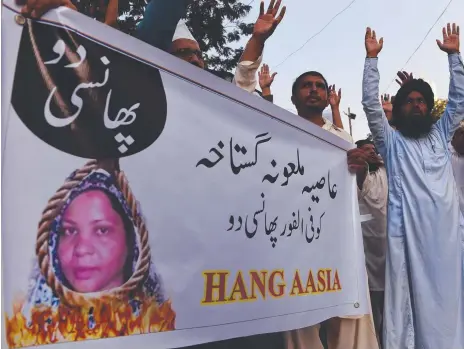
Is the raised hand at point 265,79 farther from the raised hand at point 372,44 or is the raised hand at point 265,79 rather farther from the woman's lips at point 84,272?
the woman's lips at point 84,272

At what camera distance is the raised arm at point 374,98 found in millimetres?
2848

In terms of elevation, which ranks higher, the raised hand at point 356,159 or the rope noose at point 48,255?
the raised hand at point 356,159

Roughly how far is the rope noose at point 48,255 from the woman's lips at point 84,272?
0.14 ft

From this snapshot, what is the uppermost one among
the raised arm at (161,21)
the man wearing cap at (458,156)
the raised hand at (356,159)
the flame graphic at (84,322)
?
the raised arm at (161,21)

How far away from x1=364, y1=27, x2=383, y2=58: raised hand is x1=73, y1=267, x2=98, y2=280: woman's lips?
204 cm

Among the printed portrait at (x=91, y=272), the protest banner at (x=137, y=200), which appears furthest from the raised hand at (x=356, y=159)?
the printed portrait at (x=91, y=272)

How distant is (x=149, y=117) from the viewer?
1.68m

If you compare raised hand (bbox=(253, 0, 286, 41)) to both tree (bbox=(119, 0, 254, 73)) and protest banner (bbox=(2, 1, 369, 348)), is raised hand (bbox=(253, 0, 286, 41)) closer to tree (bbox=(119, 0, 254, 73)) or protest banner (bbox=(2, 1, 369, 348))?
protest banner (bbox=(2, 1, 369, 348))

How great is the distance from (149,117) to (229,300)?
72 cm

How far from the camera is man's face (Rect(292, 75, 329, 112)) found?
3.12m

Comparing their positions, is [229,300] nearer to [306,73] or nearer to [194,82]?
[194,82]

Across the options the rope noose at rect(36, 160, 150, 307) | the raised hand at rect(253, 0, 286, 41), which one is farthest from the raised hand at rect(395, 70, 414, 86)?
the rope noose at rect(36, 160, 150, 307)

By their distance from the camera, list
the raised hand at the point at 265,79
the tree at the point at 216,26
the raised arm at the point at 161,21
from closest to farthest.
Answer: the raised arm at the point at 161,21
the raised hand at the point at 265,79
the tree at the point at 216,26

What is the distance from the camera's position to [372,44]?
2924mm
